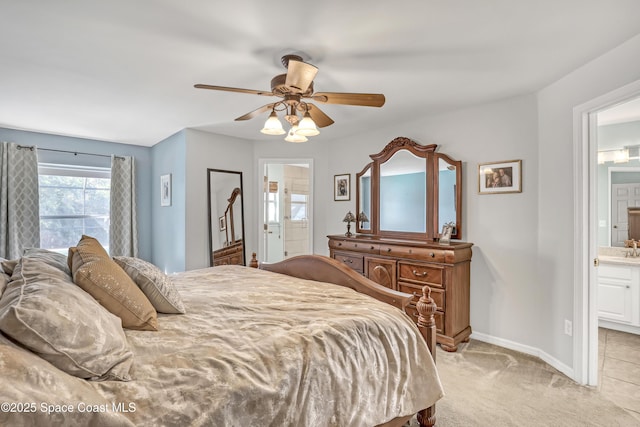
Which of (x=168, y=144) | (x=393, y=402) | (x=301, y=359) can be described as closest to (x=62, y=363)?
(x=301, y=359)

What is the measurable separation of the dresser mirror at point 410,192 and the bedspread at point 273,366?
1.93 m

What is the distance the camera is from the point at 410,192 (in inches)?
146

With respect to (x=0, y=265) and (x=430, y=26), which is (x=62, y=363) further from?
(x=430, y=26)

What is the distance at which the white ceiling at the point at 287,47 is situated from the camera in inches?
66.6

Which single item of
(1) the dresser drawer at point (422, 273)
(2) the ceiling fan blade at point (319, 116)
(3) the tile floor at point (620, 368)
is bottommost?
(3) the tile floor at point (620, 368)

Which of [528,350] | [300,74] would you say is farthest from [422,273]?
[300,74]

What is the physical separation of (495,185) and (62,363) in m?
3.35

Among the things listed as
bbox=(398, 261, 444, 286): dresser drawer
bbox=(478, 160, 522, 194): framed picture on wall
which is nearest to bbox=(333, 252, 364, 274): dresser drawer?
bbox=(398, 261, 444, 286): dresser drawer

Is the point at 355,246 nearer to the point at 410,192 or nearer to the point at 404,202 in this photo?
the point at 404,202

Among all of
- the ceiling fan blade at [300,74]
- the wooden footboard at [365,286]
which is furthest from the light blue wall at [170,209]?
the ceiling fan blade at [300,74]

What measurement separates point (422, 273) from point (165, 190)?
3.67m

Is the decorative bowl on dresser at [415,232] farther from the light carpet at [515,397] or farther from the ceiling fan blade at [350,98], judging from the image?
the ceiling fan blade at [350,98]

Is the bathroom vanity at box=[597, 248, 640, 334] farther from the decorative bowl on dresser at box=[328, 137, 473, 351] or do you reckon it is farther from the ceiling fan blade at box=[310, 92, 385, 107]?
the ceiling fan blade at box=[310, 92, 385, 107]

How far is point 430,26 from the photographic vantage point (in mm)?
1834
